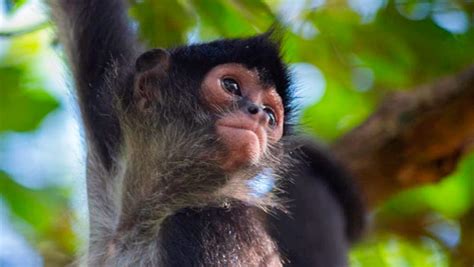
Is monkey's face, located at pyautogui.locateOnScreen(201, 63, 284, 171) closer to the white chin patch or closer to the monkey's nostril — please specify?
the monkey's nostril

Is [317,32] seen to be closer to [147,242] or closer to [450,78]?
[450,78]

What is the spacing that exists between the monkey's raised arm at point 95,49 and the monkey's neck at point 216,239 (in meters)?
0.87

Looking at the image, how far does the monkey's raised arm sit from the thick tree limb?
1.94 meters

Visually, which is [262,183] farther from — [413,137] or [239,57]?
[413,137]

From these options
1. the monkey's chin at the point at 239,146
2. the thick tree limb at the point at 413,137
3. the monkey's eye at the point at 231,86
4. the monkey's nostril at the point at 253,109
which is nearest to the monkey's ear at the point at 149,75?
the monkey's eye at the point at 231,86

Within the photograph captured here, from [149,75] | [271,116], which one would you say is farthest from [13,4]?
[271,116]

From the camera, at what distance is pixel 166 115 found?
22.4ft

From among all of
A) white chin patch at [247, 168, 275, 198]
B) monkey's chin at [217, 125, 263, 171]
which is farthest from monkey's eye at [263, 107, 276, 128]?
white chin patch at [247, 168, 275, 198]

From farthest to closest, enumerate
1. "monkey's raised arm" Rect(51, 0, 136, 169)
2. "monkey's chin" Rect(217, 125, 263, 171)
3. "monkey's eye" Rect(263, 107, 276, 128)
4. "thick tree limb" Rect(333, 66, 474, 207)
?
"thick tree limb" Rect(333, 66, 474, 207), "monkey's raised arm" Rect(51, 0, 136, 169), "monkey's eye" Rect(263, 107, 276, 128), "monkey's chin" Rect(217, 125, 263, 171)

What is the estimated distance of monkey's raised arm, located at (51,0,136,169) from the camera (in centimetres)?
720

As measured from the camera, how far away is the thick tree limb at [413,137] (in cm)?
823

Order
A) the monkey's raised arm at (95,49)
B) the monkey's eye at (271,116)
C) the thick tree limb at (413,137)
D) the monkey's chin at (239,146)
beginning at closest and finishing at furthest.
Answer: the monkey's chin at (239,146) → the monkey's eye at (271,116) → the monkey's raised arm at (95,49) → the thick tree limb at (413,137)

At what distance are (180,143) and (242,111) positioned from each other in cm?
48

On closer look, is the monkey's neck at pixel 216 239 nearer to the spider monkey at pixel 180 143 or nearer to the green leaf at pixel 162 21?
the spider monkey at pixel 180 143
